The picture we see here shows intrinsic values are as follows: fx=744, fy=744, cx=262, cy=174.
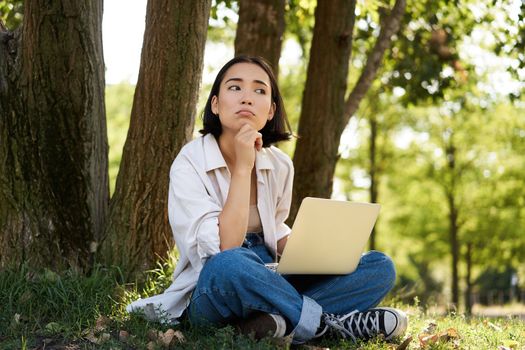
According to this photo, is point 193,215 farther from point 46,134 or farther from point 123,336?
point 46,134

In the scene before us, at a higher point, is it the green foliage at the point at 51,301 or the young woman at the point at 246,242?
the young woman at the point at 246,242

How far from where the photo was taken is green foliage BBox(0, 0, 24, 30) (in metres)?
7.36

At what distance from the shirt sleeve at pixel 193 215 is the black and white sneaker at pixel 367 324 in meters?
0.70

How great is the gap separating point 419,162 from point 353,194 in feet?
9.59

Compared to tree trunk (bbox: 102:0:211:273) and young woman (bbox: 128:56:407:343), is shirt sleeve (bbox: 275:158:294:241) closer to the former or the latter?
young woman (bbox: 128:56:407:343)

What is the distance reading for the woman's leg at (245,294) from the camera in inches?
133

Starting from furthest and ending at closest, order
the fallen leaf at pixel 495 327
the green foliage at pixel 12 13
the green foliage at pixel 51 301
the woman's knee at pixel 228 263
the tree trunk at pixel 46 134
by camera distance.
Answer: the green foliage at pixel 12 13, the tree trunk at pixel 46 134, the fallen leaf at pixel 495 327, the green foliage at pixel 51 301, the woman's knee at pixel 228 263

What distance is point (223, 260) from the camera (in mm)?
3414

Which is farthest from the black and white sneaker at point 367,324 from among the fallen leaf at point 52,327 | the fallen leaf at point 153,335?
the fallen leaf at point 52,327

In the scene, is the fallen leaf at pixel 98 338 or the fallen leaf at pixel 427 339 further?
the fallen leaf at pixel 427 339

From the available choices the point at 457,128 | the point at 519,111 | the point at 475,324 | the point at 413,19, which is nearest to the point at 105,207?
the point at 475,324

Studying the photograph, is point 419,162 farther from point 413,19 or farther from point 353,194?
point 413,19

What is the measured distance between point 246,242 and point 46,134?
1.71 meters

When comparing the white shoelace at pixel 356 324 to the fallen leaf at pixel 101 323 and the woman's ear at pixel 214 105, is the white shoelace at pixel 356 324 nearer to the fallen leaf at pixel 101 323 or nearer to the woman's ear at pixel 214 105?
the fallen leaf at pixel 101 323
